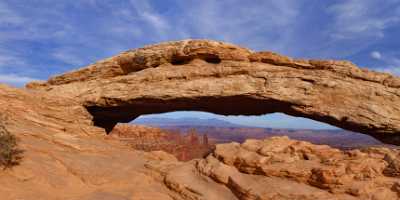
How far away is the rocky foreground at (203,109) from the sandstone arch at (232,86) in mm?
57

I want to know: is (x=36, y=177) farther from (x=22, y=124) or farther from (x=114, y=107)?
(x=114, y=107)

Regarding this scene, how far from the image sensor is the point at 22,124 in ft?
56.6

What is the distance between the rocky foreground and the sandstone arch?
57 mm

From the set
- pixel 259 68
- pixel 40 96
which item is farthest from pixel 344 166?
pixel 40 96

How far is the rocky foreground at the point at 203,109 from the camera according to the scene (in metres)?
12.3

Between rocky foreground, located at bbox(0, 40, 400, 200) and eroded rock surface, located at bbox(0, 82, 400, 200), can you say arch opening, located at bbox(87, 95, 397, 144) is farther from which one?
eroded rock surface, located at bbox(0, 82, 400, 200)

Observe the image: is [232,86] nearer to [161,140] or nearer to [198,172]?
[198,172]

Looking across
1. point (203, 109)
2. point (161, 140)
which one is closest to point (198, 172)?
point (203, 109)

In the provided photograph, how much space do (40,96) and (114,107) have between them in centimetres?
461

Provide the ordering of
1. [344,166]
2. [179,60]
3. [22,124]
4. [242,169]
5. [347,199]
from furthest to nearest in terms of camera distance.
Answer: [179,60]
[22,124]
[242,169]
[344,166]
[347,199]

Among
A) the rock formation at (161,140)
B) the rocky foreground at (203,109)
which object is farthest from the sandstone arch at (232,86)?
the rock formation at (161,140)

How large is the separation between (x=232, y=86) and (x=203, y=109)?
4.21 m

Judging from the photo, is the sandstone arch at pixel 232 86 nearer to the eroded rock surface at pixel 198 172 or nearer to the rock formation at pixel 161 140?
the eroded rock surface at pixel 198 172

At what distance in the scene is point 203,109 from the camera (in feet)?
78.7
